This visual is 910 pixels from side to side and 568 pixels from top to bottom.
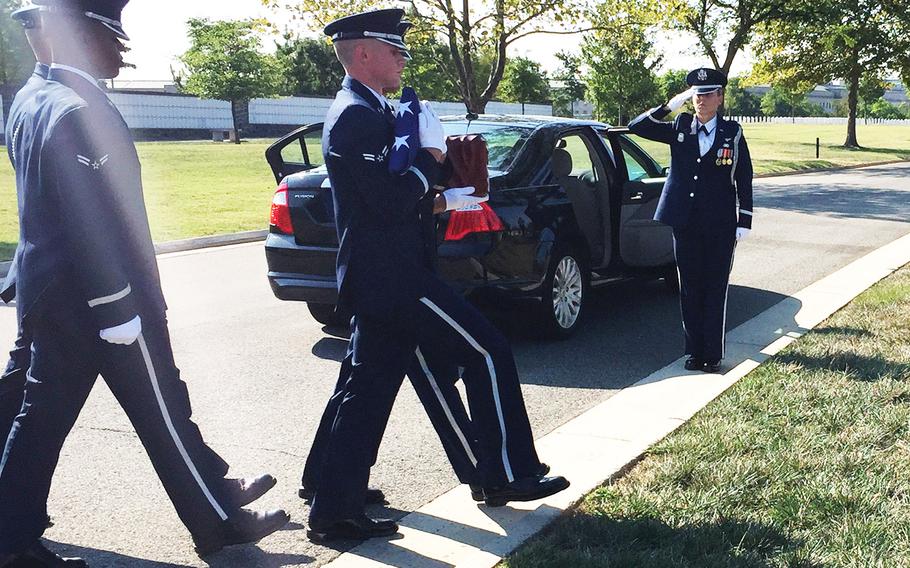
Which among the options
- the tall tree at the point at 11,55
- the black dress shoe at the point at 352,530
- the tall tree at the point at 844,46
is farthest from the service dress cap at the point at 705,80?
the tall tree at the point at 11,55

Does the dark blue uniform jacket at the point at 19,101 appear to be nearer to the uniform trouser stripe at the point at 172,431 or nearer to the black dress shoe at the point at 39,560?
the uniform trouser stripe at the point at 172,431

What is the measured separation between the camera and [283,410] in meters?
5.53

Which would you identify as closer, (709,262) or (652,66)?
(709,262)

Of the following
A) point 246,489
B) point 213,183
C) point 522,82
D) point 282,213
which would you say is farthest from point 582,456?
point 522,82

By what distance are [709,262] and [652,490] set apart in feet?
8.63

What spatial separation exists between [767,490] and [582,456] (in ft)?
2.84

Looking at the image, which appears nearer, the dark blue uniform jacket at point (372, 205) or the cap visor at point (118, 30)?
the cap visor at point (118, 30)

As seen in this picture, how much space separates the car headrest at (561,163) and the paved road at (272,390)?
3.55 feet

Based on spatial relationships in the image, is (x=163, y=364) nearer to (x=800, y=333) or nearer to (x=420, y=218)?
(x=420, y=218)

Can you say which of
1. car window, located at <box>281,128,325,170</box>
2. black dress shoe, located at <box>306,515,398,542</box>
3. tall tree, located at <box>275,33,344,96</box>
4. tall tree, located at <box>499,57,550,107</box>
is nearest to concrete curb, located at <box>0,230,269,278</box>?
car window, located at <box>281,128,325,170</box>

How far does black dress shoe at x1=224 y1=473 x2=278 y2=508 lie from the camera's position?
12.0ft

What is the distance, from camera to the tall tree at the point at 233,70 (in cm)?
6203

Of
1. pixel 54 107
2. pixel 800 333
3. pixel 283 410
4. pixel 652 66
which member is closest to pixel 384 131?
pixel 54 107

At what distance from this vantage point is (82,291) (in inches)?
125
